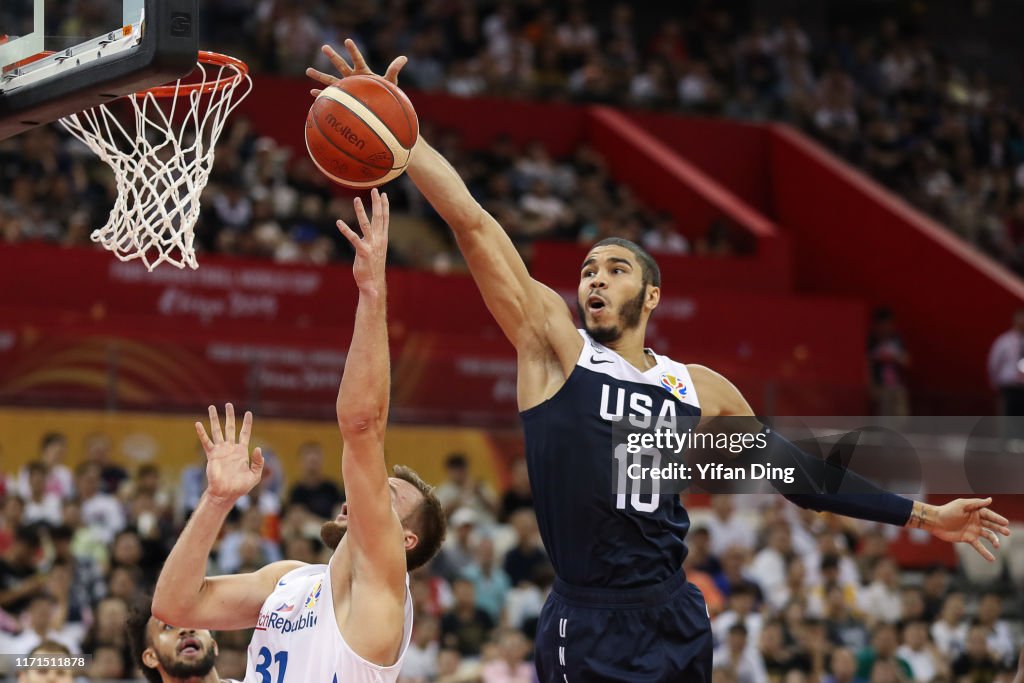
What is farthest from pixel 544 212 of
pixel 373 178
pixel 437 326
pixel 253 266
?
pixel 373 178

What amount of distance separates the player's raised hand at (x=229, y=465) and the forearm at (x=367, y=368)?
13.2 inches

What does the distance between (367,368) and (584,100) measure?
56.0 ft

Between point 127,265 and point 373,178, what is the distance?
9.65m

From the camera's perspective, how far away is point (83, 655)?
9852 mm

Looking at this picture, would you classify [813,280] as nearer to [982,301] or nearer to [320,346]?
[982,301]

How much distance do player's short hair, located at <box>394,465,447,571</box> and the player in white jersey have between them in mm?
126

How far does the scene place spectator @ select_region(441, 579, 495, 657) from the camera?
11.8 m

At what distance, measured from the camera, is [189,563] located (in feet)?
15.6

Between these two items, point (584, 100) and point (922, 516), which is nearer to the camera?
point (922, 516)

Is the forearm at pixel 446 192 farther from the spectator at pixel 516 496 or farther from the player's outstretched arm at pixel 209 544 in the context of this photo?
the spectator at pixel 516 496

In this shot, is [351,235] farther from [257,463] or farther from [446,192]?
[446,192]

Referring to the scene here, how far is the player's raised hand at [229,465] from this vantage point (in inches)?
185

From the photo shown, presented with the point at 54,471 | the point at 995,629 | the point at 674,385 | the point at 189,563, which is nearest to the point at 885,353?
the point at 995,629

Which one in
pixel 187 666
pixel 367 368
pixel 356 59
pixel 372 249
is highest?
pixel 356 59
